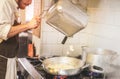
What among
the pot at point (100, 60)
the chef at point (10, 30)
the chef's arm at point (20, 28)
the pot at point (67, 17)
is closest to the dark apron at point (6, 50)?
the chef at point (10, 30)

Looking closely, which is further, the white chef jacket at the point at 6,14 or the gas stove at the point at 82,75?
the gas stove at the point at 82,75

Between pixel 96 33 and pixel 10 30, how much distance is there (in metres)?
0.83

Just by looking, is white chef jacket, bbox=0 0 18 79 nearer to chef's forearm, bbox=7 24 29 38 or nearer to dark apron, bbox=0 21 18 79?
chef's forearm, bbox=7 24 29 38

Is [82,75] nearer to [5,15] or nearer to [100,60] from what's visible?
[100,60]

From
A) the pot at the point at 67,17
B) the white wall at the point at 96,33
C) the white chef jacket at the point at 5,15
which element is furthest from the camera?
the white wall at the point at 96,33

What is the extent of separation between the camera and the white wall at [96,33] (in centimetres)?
139

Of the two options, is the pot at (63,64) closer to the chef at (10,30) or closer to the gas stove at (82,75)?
the gas stove at (82,75)

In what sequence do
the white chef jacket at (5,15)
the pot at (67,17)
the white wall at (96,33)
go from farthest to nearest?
the white wall at (96,33) < the pot at (67,17) < the white chef jacket at (5,15)

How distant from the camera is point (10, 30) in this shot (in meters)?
1.06

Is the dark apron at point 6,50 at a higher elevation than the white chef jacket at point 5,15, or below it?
below

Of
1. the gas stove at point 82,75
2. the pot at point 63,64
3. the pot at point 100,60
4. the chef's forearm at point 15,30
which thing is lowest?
the gas stove at point 82,75

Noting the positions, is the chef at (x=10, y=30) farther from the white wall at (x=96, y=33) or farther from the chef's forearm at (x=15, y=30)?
the white wall at (x=96, y=33)

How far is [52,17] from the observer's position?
121 cm

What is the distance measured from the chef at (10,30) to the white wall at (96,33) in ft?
1.57
